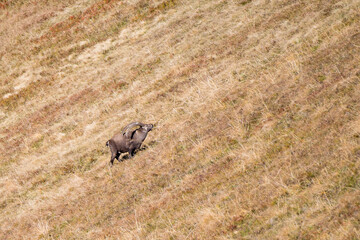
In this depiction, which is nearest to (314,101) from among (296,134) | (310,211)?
(296,134)

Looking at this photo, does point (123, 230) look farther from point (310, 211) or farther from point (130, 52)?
point (130, 52)

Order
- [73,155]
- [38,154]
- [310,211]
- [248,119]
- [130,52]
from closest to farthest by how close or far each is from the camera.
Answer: [310,211], [248,119], [73,155], [38,154], [130,52]

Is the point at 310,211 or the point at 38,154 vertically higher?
the point at 310,211

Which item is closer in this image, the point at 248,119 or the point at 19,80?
the point at 248,119

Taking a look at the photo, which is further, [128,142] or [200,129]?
[128,142]

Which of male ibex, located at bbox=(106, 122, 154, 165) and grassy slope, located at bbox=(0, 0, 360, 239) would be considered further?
male ibex, located at bbox=(106, 122, 154, 165)

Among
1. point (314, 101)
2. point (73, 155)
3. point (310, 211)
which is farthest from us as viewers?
point (73, 155)

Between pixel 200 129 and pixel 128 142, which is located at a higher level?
pixel 128 142

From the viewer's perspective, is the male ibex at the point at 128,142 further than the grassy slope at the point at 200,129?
Yes
